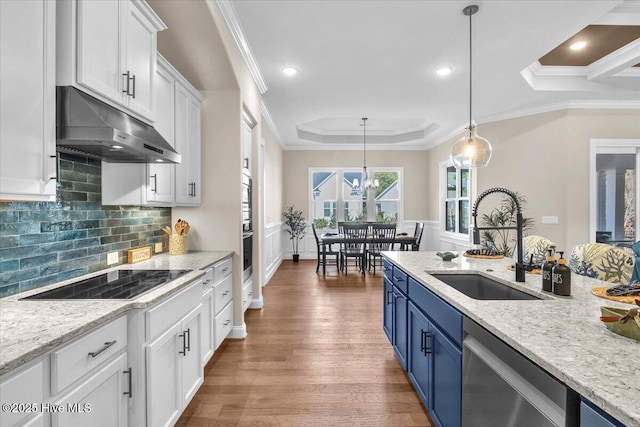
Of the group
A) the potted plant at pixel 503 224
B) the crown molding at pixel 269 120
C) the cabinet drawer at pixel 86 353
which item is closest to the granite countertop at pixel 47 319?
the cabinet drawer at pixel 86 353

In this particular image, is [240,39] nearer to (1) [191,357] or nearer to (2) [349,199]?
(1) [191,357]

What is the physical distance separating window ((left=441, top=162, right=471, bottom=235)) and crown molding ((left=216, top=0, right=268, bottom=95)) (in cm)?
428

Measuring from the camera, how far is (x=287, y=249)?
7961mm

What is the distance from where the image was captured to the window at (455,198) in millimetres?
6482

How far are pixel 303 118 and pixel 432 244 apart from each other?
4.45 metres

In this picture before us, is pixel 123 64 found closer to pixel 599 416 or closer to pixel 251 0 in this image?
pixel 251 0

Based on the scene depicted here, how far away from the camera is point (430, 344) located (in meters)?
1.81

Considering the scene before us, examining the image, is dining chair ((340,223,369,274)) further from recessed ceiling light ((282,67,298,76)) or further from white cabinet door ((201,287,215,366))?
white cabinet door ((201,287,215,366))

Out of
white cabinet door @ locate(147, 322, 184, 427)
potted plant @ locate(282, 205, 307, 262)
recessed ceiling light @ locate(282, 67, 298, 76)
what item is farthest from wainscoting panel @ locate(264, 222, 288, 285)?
white cabinet door @ locate(147, 322, 184, 427)

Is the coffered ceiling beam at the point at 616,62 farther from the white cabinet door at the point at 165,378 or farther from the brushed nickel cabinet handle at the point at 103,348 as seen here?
the brushed nickel cabinet handle at the point at 103,348

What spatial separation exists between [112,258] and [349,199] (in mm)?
6297

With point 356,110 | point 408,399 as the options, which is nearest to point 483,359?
point 408,399

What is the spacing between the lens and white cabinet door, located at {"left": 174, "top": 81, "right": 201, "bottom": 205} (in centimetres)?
271

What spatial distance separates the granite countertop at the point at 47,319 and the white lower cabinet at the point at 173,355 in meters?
0.12
